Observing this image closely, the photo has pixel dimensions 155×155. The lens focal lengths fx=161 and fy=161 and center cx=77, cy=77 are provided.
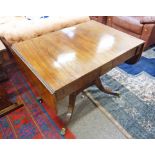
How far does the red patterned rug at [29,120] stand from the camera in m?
1.39

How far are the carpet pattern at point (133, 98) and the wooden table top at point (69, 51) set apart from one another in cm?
63

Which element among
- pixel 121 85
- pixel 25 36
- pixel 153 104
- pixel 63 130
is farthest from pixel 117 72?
pixel 25 36

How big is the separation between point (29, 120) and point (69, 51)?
77 cm

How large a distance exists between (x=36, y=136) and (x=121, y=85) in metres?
1.05

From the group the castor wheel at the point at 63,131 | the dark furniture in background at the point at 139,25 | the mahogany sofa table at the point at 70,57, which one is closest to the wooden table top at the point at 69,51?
the mahogany sofa table at the point at 70,57

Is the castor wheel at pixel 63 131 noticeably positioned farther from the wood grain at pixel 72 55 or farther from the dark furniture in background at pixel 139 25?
the dark furniture in background at pixel 139 25

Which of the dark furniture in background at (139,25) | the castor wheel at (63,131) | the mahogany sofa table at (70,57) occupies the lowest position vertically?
the castor wheel at (63,131)

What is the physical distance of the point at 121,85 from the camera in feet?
5.99

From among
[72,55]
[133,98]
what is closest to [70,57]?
[72,55]

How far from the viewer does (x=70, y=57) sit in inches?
45.8

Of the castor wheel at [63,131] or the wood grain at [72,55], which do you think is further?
the castor wheel at [63,131]

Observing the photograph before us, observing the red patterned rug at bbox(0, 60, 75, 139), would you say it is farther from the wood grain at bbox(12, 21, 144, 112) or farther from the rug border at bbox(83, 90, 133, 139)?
the wood grain at bbox(12, 21, 144, 112)

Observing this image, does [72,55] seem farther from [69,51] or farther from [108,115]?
[108,115]

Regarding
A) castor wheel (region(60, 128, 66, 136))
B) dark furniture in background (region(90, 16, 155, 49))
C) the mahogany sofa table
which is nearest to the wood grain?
the mahogany sofa table
